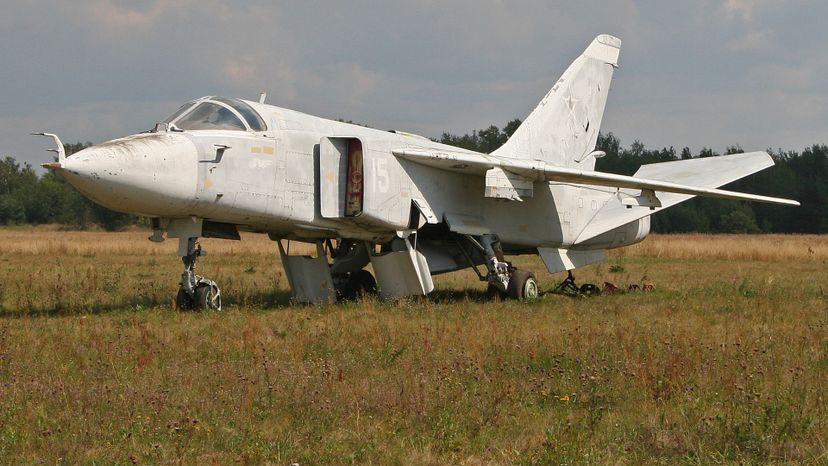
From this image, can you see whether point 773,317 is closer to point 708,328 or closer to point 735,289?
point 708,328

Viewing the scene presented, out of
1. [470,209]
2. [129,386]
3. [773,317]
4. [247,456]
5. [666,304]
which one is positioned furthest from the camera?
[470,209]

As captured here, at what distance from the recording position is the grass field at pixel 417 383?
5996 millimetres

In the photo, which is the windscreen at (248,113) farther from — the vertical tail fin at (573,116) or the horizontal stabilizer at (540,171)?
the vertical tail fin at (573,116)

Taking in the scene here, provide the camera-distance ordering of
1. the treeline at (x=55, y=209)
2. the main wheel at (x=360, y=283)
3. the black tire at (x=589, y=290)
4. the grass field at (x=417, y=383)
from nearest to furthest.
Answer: the grass field at (x=417, y=383) → the main wheel at (x=360, y=283) → the black tire at (x=589, y=290) → the treeline at (x=55, y=209)

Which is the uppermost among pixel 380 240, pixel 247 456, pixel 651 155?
pixel 651 155

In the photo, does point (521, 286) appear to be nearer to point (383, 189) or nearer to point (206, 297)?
point (383, 189)

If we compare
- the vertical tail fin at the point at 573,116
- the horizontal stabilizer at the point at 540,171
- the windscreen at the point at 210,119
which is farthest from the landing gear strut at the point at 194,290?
the vertical tail fin at the point at 573,116

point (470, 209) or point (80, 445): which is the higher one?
point (470, 209)

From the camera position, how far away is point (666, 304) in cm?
1398

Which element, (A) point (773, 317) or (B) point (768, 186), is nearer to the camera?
(A) point (773, 317)

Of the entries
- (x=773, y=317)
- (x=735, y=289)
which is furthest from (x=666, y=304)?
(x=735, y=289)

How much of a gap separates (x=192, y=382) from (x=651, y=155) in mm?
64790

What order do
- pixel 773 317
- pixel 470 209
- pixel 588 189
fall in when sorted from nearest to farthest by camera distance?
pixel 773 317 < pixel 470 209 < pixel 588 189

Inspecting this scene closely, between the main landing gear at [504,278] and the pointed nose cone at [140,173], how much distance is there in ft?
17.3
